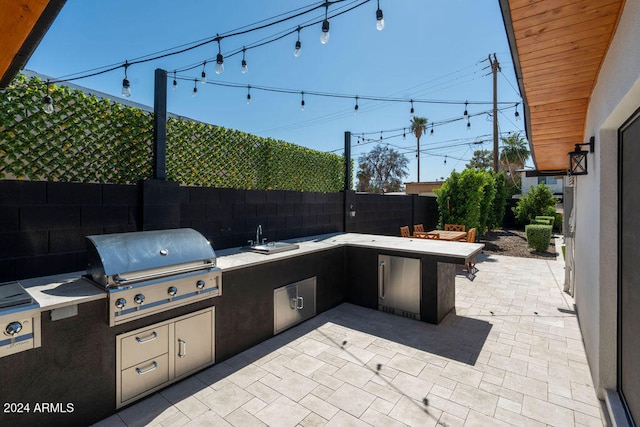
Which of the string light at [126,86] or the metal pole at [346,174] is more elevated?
the string light at [126,86]

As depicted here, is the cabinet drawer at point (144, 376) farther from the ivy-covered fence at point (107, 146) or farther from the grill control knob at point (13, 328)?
the ivy-covered fence at point (107, 146)

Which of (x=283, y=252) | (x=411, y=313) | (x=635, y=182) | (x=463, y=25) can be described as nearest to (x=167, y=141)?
(x=283, y=252)

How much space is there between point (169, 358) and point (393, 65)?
27.5 feet

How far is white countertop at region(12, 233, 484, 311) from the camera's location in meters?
2.06

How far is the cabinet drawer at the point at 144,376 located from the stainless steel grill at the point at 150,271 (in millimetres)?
469

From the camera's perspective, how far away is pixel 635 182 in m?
1.85

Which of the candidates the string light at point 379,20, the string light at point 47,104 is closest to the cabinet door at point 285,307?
the string light at point 47,104

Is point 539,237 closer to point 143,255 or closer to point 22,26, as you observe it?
point 143,255

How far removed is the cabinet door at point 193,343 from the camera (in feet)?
8.70

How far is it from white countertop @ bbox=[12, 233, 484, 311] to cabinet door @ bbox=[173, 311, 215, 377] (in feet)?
1.76

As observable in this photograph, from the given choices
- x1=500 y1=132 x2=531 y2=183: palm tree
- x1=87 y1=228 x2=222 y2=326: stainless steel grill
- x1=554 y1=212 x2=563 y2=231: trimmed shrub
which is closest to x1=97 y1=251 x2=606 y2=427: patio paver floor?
x1=87 y1=228 x2=222 y2=326: stainless steel grill

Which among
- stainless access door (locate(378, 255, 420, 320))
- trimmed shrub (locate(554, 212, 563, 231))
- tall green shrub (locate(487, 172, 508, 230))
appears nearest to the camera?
stainless access door (locate(378, 255, 420, 320))

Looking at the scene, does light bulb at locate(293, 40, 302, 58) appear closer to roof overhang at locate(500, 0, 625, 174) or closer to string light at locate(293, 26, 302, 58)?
string light at locate(293, 26, 302, 58)

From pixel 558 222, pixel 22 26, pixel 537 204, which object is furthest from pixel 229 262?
pixel 558 222
